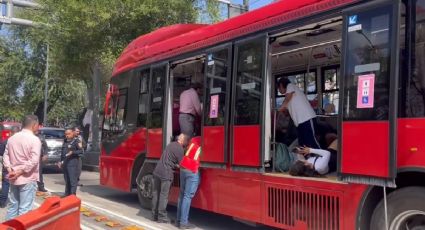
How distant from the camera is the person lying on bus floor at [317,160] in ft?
21.4

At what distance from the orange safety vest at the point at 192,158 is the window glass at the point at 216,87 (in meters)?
0.51

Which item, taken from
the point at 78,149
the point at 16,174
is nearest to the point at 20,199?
the point at 16,174

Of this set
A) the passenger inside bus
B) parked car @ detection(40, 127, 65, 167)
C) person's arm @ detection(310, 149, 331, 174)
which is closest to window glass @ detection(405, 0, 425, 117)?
person's arm @ detection(310, 149, 331, 174)

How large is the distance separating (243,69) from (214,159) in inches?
55.5

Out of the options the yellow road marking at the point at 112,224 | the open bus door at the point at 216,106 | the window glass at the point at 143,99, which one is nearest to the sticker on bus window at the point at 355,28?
the open bus door at the point at 216,106

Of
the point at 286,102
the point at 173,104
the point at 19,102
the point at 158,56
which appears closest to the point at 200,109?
the point at 173,104

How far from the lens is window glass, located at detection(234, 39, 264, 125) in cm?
702

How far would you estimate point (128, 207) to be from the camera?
1076 cm

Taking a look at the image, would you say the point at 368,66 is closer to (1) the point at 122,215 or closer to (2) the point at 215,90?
(2) the point at 215,90

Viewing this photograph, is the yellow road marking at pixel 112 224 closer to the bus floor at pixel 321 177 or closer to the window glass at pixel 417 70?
the bus floor at pixel 321 177

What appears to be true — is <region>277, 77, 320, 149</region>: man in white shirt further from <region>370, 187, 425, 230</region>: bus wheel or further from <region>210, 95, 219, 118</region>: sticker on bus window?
<region>370, 187, 425, 230</region>: bus wheel

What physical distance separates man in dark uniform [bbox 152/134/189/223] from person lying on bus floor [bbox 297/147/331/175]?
257 cm

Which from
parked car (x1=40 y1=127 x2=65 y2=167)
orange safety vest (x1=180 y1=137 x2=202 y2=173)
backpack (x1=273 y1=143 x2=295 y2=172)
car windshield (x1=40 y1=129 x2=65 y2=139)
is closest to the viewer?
backpack (x1=273 y1=143 x2=295 y2=172)

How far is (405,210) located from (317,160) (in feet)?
A: 5.31
